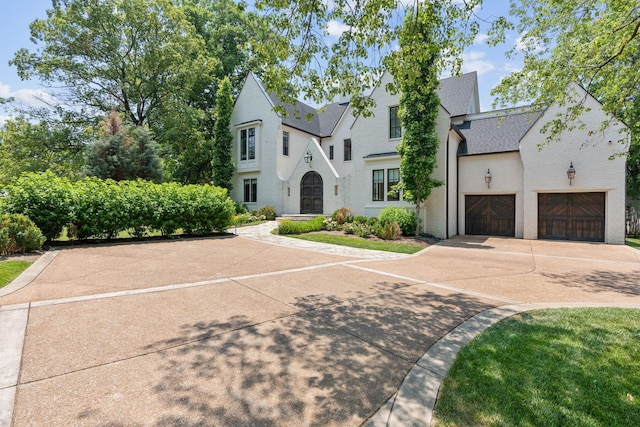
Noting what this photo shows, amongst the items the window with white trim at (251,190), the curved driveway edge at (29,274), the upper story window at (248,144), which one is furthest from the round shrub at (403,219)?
the upper story window at (248,144)

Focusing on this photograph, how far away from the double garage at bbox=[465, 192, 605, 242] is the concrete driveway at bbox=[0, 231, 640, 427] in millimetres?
7075

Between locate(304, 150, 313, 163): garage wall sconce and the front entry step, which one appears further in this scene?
locate(304, 150, 313, 163): garage wall sconce

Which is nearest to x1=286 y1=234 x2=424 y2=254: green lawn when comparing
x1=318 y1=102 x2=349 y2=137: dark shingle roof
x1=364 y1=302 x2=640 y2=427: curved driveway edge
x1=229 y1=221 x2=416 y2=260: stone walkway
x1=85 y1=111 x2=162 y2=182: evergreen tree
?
x1=229 y1=221 x2=416 y2=260: stone walkway

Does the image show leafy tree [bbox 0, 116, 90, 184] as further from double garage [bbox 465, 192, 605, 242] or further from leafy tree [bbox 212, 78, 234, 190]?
double garage [bbox 465, 192, 605, 242]

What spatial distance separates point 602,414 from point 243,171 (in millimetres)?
22374

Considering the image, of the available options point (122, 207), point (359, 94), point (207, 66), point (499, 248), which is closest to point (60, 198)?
point (122, 207)

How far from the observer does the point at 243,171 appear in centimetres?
2262

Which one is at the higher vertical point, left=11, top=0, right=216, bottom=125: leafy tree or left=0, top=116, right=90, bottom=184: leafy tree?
left=11, top=0, right=216, bottom=125: leafy tree

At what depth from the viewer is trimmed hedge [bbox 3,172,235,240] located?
8.91m

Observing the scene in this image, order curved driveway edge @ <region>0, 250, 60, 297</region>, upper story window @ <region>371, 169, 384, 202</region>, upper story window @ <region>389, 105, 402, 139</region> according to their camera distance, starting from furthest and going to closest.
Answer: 1. upper story window @ <region>371, 169, 384, 202</region>
2. upper story window @ <region>389, 105, 402, 139</region>
3. curved driveway edge @ <region>0, 250, 60, 297</region>

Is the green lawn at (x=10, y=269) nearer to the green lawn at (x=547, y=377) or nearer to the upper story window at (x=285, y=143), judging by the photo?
the green lawn at (x=547, y=377)

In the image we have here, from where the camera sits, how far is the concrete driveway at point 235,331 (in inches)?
93.6

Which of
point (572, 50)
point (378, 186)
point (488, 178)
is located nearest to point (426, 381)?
point (572, 50)

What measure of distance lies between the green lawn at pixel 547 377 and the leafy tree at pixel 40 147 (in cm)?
2540
